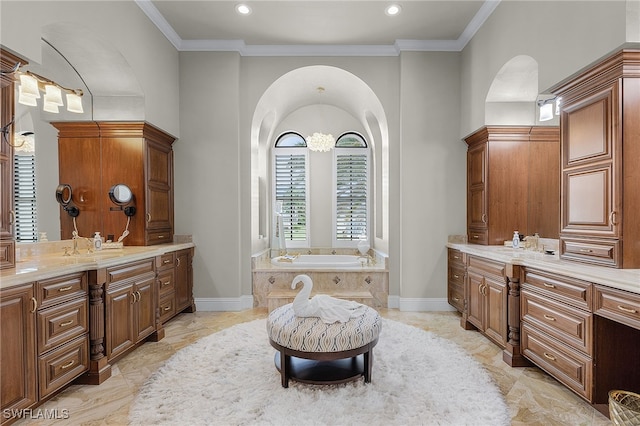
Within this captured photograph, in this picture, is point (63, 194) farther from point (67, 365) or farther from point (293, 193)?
point (293, 193)

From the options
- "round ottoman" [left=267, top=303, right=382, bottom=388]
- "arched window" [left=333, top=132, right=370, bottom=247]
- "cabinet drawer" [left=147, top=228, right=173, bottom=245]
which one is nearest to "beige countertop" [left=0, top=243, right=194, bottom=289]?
"cabinet drawer" [left=147, top=228, right=173, bottom=245]

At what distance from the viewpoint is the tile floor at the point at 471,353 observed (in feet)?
7.05

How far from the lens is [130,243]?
152 inches

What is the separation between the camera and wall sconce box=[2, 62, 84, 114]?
2457mm

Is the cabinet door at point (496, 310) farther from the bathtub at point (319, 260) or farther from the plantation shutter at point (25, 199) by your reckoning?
the plantation shutter at point (25, 199)

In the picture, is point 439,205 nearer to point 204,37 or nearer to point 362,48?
point 362,48

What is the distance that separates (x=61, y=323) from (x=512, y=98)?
15.7 feet

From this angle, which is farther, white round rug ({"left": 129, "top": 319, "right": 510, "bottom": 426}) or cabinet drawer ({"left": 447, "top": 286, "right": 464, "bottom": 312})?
cabinet drawer ({"left": 447, "top": 286, "right": 464, "bottom": 312})

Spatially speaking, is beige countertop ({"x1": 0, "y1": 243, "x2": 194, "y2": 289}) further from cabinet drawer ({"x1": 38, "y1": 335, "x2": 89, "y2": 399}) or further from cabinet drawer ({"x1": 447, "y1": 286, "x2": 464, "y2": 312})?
cabinet drawer ({"x1": 447, "y1": 286, "x2": 464, "y2": 312})

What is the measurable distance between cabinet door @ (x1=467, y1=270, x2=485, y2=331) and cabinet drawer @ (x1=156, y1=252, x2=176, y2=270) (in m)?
3.37

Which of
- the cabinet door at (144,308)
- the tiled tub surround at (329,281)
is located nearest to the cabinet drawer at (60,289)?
the cabinet door at (144,308)

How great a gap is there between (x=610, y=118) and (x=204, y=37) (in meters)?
4.39

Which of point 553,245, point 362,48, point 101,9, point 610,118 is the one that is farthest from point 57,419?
point 362,48

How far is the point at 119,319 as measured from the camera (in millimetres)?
2891
